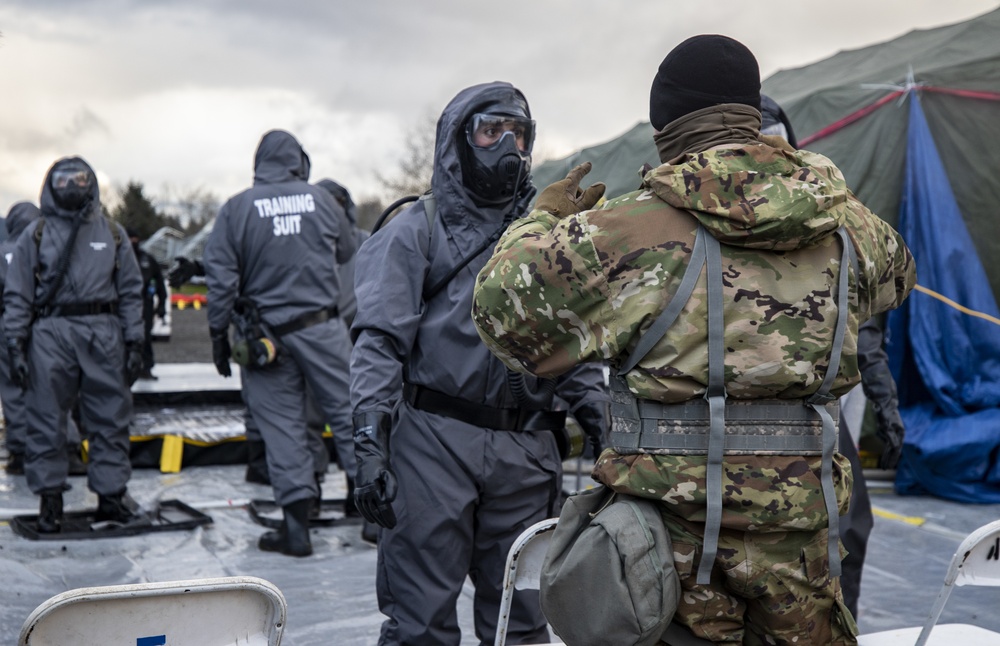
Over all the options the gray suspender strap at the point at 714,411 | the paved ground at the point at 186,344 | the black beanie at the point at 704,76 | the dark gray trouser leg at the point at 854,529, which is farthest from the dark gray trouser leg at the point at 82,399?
the paved ground at the point at 186,344

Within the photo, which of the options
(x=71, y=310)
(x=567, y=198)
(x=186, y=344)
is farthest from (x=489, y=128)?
(x=186, y=344)

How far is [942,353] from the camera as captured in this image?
271 inches

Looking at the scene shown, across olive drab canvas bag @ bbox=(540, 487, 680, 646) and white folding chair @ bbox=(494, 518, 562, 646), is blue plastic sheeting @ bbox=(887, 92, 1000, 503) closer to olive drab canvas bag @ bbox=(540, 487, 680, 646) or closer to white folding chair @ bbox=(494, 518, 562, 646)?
white folding chair @ bbox=(494, 518, 562, 646)

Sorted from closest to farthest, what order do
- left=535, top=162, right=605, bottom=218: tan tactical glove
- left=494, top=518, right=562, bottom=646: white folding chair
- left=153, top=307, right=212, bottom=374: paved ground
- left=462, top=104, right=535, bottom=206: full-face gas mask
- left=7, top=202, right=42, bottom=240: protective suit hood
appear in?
left=535, top=162, right=605, bottom=218: tan tactical glove < left=494, top=518, right=562, bottom=646: white folding chair < left=462, top=104, right=535, bottom=206: full-face gas mask < left=7, top=202, right=42, bottom=240: protective suit hood < left=153, top=307, right=212, bottom=374: paved ground

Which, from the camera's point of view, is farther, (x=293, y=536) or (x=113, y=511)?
(x=113, y=511)

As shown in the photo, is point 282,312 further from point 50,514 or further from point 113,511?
point 50,514

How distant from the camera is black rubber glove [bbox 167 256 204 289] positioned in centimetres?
621

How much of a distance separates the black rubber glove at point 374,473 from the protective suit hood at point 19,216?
6.24 metres

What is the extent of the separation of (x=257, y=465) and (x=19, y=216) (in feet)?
10.4

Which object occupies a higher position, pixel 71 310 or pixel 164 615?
pixel 71 310

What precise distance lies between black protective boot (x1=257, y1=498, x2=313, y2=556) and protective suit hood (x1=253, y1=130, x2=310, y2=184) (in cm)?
177

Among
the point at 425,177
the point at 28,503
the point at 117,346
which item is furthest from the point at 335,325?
the point at 425,177

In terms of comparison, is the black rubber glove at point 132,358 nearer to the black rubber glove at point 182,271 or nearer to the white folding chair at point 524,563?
the black rubber glove at point 182,271

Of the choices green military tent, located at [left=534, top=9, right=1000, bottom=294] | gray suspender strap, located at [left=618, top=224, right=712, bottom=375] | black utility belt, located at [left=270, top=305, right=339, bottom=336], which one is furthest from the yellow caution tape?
gray suspender strap, located at [left=618, top=224, right=712, bottom=375]
